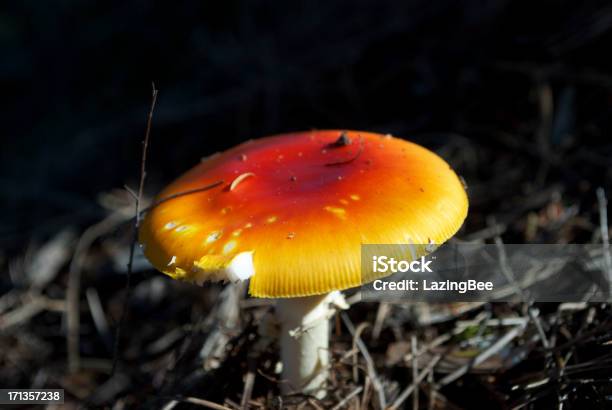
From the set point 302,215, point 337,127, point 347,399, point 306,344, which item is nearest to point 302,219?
point 302,215

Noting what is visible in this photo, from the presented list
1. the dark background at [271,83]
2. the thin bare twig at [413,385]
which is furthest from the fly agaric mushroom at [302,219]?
the dark background at [271,83]

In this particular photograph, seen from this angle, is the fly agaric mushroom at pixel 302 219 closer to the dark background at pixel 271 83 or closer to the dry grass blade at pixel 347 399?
the dry grass blade at pixel 347 399

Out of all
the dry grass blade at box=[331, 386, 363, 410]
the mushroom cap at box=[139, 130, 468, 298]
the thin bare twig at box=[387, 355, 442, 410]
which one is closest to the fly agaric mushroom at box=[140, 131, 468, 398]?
the mushroom cap at box=[139, 130, 468, 298]

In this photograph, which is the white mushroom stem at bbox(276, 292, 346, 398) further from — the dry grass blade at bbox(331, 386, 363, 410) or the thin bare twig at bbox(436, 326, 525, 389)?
the thin bare twig at bbox(436, 326, 525, 389)

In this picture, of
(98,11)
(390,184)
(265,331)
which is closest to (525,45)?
(390,184)

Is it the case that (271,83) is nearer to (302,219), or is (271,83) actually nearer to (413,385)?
(413,385)

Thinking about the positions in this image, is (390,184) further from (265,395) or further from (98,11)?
(98,11)
